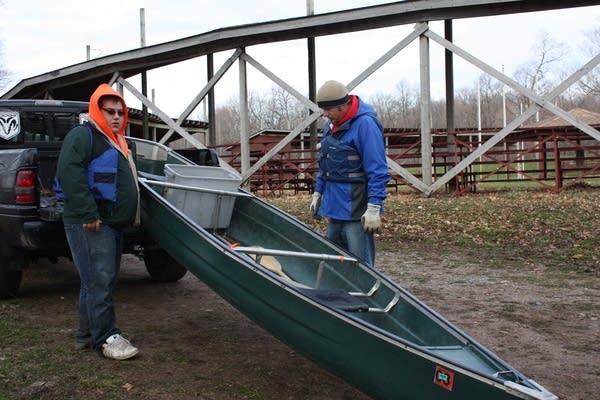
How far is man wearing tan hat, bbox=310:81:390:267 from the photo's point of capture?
14.6 feet

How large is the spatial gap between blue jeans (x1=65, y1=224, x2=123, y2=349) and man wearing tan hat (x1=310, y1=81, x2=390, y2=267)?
1613 mm

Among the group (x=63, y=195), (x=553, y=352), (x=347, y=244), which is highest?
(x=63, y=195)

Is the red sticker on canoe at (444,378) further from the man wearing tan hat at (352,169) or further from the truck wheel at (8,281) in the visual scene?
the truck wheel at (8,281)

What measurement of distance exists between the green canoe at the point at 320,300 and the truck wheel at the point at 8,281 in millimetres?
1785

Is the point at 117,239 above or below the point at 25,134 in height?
below

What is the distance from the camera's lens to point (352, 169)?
4637 mm

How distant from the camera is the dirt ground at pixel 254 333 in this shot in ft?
12.9

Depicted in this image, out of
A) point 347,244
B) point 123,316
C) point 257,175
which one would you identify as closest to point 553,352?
point 347,244

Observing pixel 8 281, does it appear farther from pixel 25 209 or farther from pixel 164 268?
pixel 164 268

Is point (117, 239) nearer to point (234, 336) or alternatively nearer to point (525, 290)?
point (234, 336)

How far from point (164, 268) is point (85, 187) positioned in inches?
120

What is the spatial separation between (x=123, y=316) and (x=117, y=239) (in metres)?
1.43

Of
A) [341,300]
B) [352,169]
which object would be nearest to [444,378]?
[341,300]

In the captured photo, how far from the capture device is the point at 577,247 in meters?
8.74
